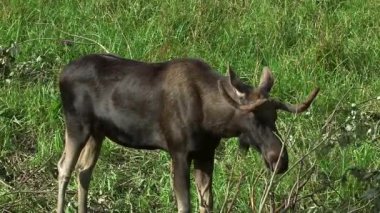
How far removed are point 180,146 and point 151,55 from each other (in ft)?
10.3

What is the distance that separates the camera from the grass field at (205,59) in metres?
6.92

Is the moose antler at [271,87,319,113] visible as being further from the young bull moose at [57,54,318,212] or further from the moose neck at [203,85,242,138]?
the moose neck at [203,85,242,138]

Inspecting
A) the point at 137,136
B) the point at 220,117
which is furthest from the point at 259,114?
the point at 137,136

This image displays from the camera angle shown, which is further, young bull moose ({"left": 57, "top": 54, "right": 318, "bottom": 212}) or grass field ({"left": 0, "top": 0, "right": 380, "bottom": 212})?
grass field ({"left": 0, "top": 0, "right": 380, "bottom": 212})

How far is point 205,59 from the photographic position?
8.84 m

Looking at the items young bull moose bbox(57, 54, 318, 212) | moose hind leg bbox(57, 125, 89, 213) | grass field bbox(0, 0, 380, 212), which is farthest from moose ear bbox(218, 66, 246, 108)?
moose hind leg bbox(57, 125, 89, 213)

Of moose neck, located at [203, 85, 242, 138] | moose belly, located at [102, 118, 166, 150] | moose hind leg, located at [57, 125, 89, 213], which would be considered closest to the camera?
moose neck, located at [203, 85, 242, 138]

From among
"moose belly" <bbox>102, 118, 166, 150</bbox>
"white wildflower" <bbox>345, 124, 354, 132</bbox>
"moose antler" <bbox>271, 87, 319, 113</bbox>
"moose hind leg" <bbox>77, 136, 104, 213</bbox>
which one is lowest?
"moose hind leg" <bbox>77, 136, 104, 213</bbox>

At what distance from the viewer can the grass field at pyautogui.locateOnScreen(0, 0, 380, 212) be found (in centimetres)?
692

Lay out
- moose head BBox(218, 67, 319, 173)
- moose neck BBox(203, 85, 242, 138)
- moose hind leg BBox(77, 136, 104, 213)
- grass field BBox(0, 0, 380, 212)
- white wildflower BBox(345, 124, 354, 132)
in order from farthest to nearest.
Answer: grass field BBox(0, 0, 380, 212) → moose hind leg BBox(77, 136, 104, 213) → moose neck BBox(203, 85, 242, 138) → white wildflower BBox(345, 124, 354, 132) → moose head BBox(218, 67, 319, 173)

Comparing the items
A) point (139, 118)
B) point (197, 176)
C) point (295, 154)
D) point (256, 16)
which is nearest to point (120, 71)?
point (139, 118)

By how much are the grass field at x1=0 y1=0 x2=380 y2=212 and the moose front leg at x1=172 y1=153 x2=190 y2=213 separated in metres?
0.47

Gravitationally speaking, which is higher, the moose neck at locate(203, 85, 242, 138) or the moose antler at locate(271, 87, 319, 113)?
the moose antler at locate(271, 87, 319, 113)

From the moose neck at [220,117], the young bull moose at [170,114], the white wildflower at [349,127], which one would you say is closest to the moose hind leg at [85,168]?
the young bull moose at [170,114]
